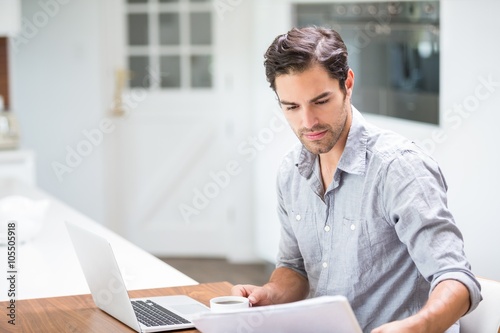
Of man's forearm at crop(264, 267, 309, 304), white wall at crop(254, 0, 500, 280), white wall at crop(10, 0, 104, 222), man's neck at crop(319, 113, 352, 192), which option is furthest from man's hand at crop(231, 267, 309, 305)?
white wall at crop(10, 0, 104, 222)

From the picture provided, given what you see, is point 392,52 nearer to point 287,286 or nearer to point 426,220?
point 287,286

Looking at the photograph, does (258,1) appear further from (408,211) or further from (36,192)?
(408,211)

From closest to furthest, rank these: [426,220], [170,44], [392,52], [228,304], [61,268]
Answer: [426,220], [228,304], [61,268], [392,52], [170,44]

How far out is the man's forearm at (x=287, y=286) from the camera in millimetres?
2141

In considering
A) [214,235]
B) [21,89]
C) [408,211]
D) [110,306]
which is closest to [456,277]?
[408,211]

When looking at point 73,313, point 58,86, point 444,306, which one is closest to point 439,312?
point 444,306

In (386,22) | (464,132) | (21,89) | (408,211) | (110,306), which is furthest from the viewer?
(21,89)

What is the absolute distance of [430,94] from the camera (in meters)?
3.69

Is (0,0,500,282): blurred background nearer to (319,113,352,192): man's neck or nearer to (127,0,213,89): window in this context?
(127,0,213,89): window

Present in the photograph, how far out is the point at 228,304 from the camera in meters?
1.89

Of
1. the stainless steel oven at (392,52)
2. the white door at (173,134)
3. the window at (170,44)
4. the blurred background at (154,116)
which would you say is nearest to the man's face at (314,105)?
the stainless steel oven at (392,52)

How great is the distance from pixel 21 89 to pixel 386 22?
9.44ft

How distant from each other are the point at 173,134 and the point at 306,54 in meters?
4.08

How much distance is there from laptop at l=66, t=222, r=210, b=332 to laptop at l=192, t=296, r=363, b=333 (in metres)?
0.24
